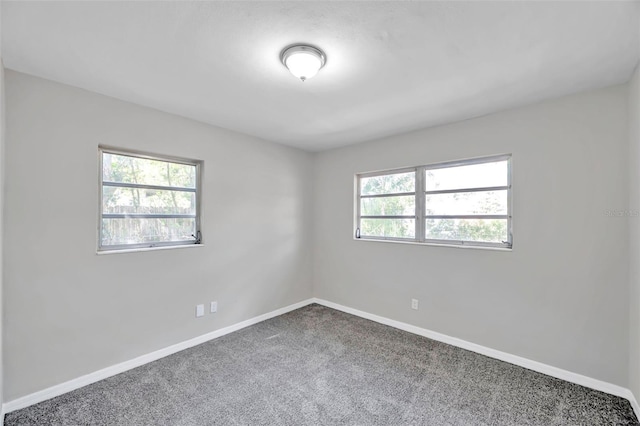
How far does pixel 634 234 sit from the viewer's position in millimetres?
2031

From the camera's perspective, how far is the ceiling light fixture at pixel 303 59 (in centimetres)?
170

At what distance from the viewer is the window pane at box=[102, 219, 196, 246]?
250cm

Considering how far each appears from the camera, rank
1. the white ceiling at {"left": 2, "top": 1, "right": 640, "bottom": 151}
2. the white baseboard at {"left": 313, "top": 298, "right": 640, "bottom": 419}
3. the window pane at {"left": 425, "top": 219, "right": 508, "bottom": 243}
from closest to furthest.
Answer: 1. the white ceiling at {"left": 2, "top": 1, "right": 640, "bottom": 151}
2. the white baseboard at {"left": 313, "top": 298, "right": 640, "bottom": 419}
3. the window pane at {"left": 425, "top": 219, "right": 508, "bottom": 243}

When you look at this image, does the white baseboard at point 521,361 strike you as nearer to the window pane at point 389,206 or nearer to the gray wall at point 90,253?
the window pane at point 389,206

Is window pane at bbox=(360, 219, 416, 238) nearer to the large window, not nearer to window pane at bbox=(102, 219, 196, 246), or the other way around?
the large window

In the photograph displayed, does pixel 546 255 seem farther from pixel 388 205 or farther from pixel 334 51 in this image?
pixel 334 51

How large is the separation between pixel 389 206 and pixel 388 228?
30 cm

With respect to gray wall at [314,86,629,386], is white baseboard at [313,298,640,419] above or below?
below

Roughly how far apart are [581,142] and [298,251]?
136 inches

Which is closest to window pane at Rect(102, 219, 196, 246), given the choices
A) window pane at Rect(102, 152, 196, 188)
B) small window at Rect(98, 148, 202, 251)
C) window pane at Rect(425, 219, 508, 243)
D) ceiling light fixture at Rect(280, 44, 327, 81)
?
small window at Rect(98, 148, 202, 251)

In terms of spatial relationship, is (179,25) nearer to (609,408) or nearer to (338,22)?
(338,22)

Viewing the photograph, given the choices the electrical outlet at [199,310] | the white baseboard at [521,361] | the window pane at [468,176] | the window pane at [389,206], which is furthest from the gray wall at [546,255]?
the electrical outlet at [199,310]

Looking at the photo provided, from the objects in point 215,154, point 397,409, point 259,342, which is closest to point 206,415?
point 259,342

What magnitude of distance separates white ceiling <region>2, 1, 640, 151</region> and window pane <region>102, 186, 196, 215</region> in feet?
2.84
